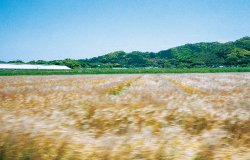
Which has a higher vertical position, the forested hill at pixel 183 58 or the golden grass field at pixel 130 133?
the forested hill at pixel 183 58

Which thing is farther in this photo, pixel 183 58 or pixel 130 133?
pixel 183 58

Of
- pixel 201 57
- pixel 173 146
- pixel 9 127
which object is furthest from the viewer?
pixel 201 57

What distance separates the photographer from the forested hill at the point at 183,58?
98750 mm

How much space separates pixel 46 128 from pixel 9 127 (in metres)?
0.34

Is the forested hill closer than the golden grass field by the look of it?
No

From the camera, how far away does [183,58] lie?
129000mm

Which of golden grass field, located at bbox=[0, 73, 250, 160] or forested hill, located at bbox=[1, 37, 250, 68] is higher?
forested hill, located at bbox=[1, 37, 250, 68]

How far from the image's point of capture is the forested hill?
98.8m

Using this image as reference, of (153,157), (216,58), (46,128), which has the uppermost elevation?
(216,58)

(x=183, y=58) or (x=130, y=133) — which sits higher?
(x=183, y=58)

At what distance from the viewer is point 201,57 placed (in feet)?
396

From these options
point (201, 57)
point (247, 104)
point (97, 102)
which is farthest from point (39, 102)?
point (201, 57)

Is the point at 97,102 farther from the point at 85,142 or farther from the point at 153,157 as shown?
the point at 153,157

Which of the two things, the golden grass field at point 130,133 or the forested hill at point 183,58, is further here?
the forested hill at point 183,58
